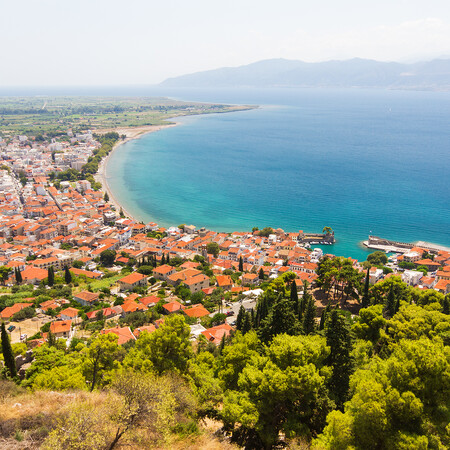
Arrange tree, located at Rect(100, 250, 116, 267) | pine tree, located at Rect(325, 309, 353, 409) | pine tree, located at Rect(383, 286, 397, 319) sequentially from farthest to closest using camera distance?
tree, located at Rect(100, 250, 116, 267), pine tree, located at Rect(383, 286, 397, 319), pine tree, located at Rect(325, 309, 353, 409)

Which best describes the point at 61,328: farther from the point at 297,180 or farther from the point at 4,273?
the point at 297,180

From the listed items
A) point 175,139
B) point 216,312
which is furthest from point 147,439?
point 175,139

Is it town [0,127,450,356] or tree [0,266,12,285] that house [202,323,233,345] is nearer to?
town [0,127,450,356]

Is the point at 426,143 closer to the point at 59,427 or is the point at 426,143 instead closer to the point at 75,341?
the point at 75,341

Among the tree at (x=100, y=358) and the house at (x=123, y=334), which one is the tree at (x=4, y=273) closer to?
the house at (x=123, y=334)

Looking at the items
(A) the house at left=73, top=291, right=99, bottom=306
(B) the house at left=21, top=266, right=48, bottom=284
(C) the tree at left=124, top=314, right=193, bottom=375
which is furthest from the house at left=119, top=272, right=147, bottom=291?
(C) the tree at left=124, top=314, right=193, bottom=375

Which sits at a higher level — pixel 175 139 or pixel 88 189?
pixel 175 139
